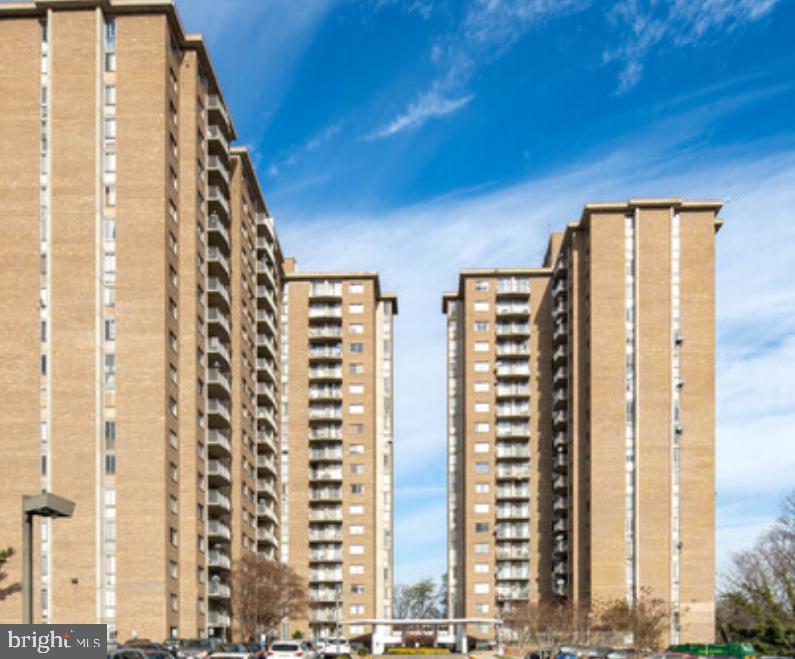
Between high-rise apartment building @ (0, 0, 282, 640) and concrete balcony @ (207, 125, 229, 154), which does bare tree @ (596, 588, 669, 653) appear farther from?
concrete balcony @ (207, 125, 229, 154)

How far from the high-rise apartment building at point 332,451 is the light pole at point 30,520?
3915 inches

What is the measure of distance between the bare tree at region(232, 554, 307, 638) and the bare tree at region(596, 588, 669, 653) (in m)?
27.0

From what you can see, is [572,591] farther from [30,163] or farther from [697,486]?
[30,163]

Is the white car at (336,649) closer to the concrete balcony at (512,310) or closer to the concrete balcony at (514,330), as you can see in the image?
the concrete balcony at (514,330)

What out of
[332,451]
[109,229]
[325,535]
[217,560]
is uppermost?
[109,229]

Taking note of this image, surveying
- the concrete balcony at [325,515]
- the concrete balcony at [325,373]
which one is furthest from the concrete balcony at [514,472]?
the concrete balcony at [325,373]

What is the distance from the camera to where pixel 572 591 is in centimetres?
11412

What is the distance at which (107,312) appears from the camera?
75938mm

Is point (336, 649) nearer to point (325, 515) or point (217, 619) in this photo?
point (217, 619)

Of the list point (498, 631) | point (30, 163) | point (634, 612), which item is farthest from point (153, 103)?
point (498, 631)

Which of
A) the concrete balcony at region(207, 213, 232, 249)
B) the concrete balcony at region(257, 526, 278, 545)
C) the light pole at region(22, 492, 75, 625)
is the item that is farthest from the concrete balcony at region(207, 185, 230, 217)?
the light pole at region(22, 492, 75, 625)

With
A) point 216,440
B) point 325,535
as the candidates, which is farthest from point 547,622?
point 216,440

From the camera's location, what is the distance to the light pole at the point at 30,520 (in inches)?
1088
